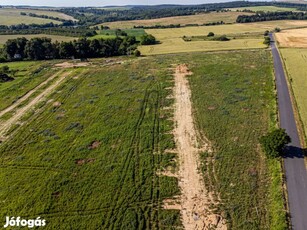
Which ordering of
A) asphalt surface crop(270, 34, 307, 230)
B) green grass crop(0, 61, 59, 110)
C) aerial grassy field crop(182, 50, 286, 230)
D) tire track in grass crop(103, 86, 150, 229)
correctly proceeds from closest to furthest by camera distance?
asphalt surface crop(270, 34, 307, 230) < tire track in grass crop(103, 86, 150, 229) < aerial grassy field crop(182, 50, 286, 230) < green grass crop(0, 61, 59, 110)

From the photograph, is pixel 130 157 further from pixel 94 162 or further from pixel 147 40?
pixel 147 40

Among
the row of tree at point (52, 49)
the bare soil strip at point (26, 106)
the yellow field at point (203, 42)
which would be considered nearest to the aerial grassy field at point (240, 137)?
the yellow field at point (203, 42)

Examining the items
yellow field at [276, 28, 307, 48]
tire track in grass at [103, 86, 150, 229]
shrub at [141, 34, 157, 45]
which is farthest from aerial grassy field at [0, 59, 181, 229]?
yellow field at [276, 28, 307, 48]

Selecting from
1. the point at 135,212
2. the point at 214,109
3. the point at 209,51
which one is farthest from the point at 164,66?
the point at 135,212

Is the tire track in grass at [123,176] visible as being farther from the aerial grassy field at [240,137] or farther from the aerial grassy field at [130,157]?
the aerial grassy field at [240,137]

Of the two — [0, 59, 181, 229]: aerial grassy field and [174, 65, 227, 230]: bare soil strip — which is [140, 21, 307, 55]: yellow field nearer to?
[0, 59, 181, 229]: aerial grassy field

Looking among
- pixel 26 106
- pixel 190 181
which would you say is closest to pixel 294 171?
pixel 190 181
